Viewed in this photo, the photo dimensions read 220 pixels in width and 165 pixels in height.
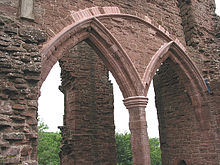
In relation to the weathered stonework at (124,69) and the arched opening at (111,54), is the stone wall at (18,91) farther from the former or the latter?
the arched opening at (111,54)

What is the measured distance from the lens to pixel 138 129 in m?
4.91

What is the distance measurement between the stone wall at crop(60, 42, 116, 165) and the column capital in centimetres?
229

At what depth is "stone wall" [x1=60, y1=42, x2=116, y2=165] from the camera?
6.80 metres

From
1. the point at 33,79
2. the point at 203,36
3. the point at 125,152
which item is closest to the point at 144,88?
the point at 33,79

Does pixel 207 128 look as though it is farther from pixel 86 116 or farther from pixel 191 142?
pixel 86 116

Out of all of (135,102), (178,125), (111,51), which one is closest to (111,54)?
(111,51)

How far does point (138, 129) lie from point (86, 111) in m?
2.58

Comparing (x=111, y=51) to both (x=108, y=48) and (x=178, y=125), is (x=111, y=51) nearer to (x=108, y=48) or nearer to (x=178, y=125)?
(x=108, y=48)

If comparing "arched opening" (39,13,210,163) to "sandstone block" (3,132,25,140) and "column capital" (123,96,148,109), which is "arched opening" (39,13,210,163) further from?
"sandstone block" (3,132,25,140)

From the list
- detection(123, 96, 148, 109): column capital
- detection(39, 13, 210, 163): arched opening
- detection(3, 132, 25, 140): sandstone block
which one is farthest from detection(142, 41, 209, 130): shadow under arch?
detection(3, 132, 25, 140): sandstone block

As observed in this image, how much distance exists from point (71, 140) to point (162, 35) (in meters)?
3.98

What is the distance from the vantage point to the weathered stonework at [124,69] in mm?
3230

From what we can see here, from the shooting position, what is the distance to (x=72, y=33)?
15.0 ft

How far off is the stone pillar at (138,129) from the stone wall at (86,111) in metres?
2.28
